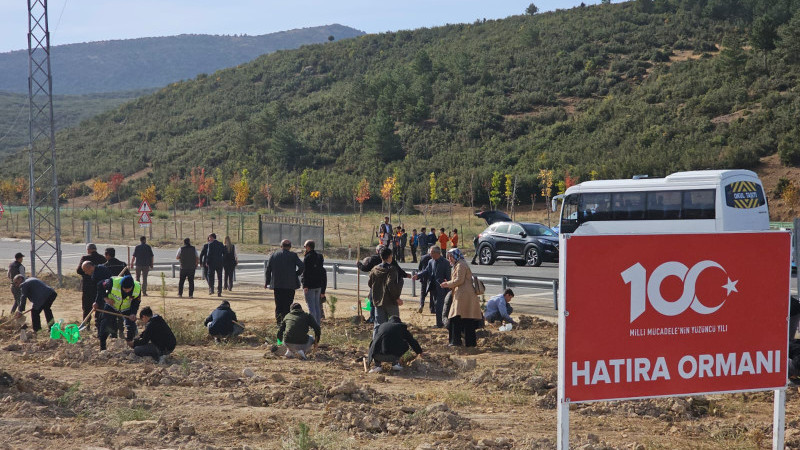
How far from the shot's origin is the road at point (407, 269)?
18.3 meters

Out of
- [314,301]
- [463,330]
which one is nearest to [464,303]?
[463,330]

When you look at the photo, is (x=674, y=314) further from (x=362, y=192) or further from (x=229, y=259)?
(x=362, y=192)

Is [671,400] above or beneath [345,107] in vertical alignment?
beneath

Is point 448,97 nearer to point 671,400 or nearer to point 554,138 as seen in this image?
point 554,138

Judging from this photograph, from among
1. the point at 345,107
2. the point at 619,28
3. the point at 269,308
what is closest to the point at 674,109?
the point at 619,28

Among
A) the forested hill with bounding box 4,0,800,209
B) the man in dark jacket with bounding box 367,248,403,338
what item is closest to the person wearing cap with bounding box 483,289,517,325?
the man in dark jacket with bounding box 367,248,403,338

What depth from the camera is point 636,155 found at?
58375mm

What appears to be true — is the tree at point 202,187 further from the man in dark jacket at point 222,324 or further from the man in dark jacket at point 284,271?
the man in dark jacket at point 222,324

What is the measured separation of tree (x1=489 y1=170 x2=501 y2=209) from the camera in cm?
5741

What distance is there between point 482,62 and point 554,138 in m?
23.9

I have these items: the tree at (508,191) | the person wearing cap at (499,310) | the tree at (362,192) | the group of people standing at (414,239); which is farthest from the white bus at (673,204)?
the tree at (362,192)

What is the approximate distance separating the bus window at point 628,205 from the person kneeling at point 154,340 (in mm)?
16751

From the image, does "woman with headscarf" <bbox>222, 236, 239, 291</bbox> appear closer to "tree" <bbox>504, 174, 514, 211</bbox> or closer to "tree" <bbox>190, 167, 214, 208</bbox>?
"tree" <bbox>504, 174, 514, 211</bbox>

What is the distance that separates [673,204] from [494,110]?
55976 mm
